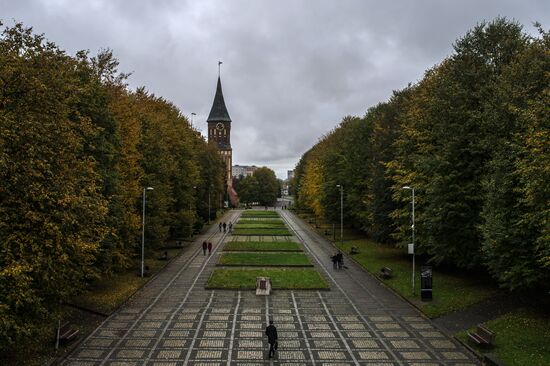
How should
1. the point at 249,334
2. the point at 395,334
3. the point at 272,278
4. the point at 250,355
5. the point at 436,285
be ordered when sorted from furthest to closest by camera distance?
the point at 272,278
the point at 436,285
the point at 395,334
the point at 249,334
the point at 250,355

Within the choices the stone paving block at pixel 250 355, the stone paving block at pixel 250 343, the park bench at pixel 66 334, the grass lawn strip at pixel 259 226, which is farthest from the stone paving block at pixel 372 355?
the grass lawn strip at pixel 259 226

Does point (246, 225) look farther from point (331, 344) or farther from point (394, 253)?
point (331, 344)

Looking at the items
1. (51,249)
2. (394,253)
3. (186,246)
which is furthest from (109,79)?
(394,253)

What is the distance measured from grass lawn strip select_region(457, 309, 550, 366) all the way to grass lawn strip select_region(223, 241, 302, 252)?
3129 centimetres

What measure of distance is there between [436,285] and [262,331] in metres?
15.1

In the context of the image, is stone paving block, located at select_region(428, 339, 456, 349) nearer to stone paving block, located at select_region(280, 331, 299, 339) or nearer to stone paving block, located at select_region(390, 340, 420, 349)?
stone paving block, located at select_region(390, 340, 420, 349)

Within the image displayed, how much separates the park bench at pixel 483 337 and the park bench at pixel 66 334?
17.8 meters

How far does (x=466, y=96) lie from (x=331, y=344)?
20.1m

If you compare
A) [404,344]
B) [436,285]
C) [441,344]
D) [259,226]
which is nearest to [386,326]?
[404,344]

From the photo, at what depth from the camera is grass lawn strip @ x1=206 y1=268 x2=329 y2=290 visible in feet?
115

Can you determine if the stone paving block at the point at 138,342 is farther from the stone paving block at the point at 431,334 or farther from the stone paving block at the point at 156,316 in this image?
the stone paving block at the point at 431,334

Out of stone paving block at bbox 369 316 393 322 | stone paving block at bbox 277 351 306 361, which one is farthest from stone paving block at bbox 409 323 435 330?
stone paving block at bbox 277 351 306 361

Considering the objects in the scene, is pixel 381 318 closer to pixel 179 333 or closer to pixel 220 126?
pixel 179 333

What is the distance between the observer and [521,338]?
878 inches
